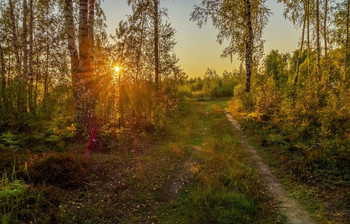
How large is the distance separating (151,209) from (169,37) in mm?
13291

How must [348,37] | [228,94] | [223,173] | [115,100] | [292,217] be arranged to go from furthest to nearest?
[228,94]
[348,37]
[115,100]
[223,173]
[292,217]

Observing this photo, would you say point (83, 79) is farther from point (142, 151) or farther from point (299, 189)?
point (299, 189)

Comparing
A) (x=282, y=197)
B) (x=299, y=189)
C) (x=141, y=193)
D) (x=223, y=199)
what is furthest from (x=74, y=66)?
(x=299, y=189)

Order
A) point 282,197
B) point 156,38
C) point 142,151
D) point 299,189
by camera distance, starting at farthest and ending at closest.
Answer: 1. point 156,38
2. point 142,151
3. point 299,189
4. point 282,197

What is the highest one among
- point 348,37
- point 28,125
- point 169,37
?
point 348,37

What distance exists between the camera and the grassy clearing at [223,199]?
3717mm

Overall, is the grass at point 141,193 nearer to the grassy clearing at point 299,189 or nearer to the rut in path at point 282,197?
the rut in path at point 282,197

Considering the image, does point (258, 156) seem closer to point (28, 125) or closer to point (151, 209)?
point (151, 209)

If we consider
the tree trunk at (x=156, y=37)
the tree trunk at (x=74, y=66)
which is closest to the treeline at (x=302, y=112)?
the tree trunk at (x=156, y=37)

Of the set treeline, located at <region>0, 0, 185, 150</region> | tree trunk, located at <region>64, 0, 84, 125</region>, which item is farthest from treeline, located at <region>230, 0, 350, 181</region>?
tree trunk, located at <region>64, 0, 84, 125</region>

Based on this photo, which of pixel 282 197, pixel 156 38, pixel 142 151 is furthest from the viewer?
pixel 156 38

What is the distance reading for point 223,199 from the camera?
4141mm

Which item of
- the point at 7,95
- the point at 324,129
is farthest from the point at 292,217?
the point at 7,95

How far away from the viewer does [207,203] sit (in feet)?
13.3
